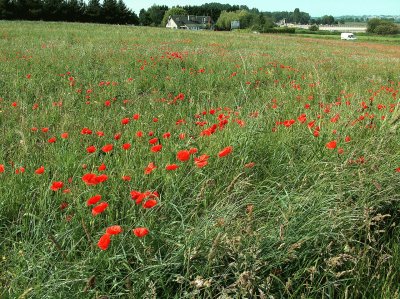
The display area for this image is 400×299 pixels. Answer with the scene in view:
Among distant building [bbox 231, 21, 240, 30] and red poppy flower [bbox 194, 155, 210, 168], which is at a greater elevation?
distant building [bbox 231, 21, 240, 30]

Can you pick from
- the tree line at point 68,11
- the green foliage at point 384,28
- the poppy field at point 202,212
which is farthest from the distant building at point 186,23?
the poppy field at point 202,212

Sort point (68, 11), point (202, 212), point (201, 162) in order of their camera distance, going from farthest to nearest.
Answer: point (68, 11)
point (202, 212)
point (201, 162)

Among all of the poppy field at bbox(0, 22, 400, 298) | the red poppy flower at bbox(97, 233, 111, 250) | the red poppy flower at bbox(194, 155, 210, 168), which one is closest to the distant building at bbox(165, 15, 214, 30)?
the poppy field at bbox(0, 22, 400, 298)

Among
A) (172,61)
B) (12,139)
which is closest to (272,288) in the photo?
(12,139)

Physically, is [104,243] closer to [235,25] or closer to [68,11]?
[68,11]

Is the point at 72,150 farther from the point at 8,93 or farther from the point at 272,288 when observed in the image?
the point at 8,93

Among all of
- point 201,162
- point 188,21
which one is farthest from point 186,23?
point 201,162

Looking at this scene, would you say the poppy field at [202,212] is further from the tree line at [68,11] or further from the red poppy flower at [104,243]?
the tree line at [68,11]

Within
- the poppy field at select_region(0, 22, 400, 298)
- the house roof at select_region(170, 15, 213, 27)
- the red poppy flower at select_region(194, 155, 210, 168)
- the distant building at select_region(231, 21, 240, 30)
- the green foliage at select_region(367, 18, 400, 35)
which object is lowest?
the poppy field at select_region(0, 22, 400, 298)

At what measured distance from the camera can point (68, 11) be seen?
2009 inches

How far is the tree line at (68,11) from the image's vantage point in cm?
4631

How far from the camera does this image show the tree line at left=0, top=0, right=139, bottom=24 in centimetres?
4631

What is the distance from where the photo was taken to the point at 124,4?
60594 millimetres

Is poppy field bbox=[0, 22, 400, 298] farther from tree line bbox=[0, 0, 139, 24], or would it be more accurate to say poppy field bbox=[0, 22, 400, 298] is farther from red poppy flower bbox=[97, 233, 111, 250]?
tree line bbox=[0, 0, 139, 24]
